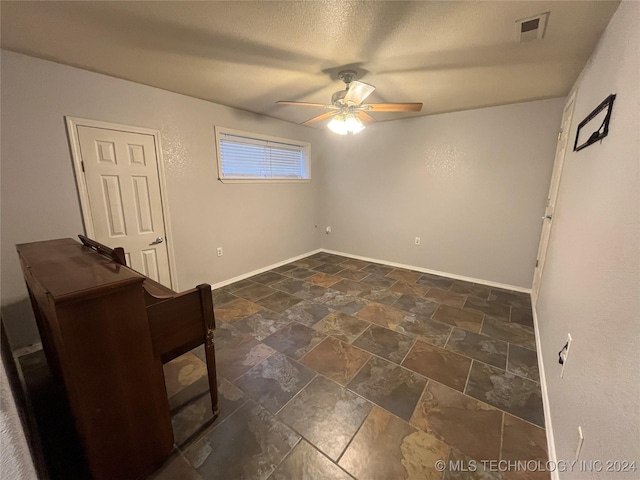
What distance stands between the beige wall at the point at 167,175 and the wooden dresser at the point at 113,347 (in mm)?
1095

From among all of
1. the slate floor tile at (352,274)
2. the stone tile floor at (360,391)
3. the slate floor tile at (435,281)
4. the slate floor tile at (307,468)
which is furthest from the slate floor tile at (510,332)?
the slate floor tile at (307,468)

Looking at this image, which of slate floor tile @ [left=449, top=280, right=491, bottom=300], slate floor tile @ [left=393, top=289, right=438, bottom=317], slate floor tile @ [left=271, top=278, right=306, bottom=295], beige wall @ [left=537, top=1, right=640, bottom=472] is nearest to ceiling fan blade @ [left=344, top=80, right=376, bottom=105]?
beige wall @ [left=537, top=1, right=640, bottom=472]

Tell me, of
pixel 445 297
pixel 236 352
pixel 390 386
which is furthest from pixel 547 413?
pixel 236 352

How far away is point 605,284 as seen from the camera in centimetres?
103

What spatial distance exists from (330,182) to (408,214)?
1570mm

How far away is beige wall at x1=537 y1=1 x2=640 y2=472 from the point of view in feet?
2.61

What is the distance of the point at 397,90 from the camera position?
8.69ft

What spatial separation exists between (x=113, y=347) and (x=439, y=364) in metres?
2.12

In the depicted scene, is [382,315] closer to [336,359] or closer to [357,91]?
[336,359]

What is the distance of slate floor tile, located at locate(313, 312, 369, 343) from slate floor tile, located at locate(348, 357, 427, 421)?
14.9 inches

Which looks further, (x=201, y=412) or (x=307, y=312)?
(x=307, y=312)

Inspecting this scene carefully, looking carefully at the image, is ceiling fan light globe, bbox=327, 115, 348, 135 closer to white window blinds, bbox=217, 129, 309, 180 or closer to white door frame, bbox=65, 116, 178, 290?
white window blinds, bbox=217, 129, 309, 180

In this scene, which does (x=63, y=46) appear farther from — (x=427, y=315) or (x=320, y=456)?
(x=427, y=315)

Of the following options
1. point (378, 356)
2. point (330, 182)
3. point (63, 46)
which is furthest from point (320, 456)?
point (330, 182)
